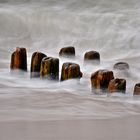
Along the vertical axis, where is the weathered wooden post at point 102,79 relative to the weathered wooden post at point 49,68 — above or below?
below

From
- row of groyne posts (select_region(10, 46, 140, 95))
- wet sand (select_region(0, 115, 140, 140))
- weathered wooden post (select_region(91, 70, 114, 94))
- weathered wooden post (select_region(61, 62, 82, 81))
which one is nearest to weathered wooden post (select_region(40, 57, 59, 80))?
row of groyne posts (select_region(10, 46, 140, 95))

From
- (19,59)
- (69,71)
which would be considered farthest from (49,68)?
(19,59)

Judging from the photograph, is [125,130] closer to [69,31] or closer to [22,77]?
[22,77]

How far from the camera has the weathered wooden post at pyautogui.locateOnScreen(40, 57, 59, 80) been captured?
4007 millimetres

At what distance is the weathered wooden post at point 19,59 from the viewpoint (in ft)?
14.1

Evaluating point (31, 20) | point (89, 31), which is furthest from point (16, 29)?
point (89, 31)

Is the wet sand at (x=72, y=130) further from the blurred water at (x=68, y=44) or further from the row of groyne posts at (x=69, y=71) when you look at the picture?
the row of groyne posts at (x=69, y=71)

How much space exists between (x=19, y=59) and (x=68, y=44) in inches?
108

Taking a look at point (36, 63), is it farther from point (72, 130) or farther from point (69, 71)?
point (72, 130)

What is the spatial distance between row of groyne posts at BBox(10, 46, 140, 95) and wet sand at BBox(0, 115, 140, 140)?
52 centimetres

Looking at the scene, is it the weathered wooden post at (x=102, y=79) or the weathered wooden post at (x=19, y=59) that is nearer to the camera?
the weathered wooden post at (x=102, y=79)

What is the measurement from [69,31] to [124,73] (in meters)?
3.14

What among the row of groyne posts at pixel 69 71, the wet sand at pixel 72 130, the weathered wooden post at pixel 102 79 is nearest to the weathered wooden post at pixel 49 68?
the row of groyne posts at pixel 69 71

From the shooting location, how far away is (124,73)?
4559 millimetres
